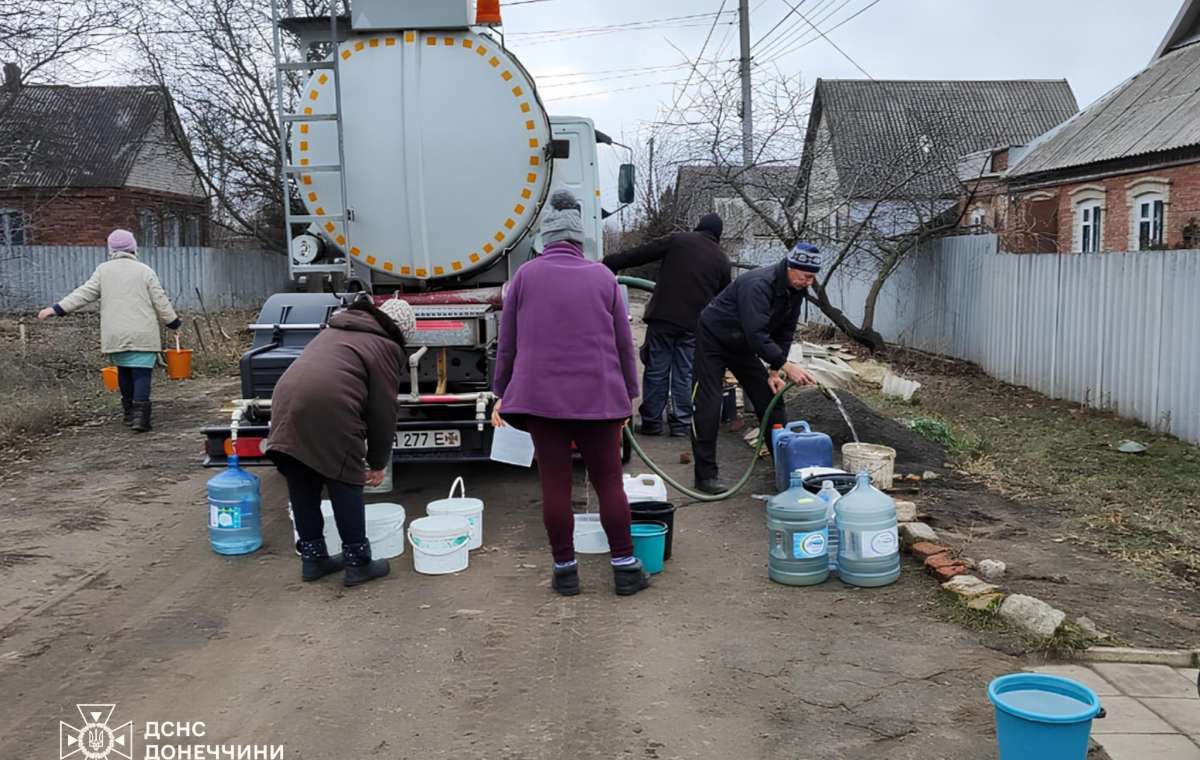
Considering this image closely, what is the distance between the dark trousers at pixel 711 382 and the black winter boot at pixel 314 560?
271cm

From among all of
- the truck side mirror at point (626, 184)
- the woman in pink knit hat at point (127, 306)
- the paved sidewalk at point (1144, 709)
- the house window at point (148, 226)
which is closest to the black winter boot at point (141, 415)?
the woman in pink knit hat at point (127, 306)

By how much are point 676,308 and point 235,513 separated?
4.56m

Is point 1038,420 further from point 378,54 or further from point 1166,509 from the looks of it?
point 378,54

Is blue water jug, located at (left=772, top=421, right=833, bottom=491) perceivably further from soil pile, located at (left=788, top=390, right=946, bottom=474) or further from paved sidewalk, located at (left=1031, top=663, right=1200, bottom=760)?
paved sidewalk, located at (left=1031, top=663, right=1200, bottom=760)

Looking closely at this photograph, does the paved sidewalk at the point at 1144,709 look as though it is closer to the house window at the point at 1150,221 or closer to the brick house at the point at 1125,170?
the brick house at the point at 1125,170

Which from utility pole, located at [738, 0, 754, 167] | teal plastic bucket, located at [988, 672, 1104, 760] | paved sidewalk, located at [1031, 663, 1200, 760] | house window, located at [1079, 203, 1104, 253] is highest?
utility pole, located at [738, 0, 754, 167]

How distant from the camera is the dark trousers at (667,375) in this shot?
9.22 metres

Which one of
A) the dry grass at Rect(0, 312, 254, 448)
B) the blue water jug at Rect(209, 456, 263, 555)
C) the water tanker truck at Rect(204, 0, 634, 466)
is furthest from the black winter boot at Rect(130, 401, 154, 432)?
the blue water jug at Rect(209, 456, 263, 555)

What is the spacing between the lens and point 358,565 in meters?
5.31

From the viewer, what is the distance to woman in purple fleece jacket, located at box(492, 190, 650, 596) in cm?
491

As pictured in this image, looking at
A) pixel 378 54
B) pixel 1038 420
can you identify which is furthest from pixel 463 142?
pixel 1038 420

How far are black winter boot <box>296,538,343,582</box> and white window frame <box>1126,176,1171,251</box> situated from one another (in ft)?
52.2

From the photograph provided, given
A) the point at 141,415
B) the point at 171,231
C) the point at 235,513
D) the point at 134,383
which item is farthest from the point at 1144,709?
the point at 171,231

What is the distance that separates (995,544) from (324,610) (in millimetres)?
3770
